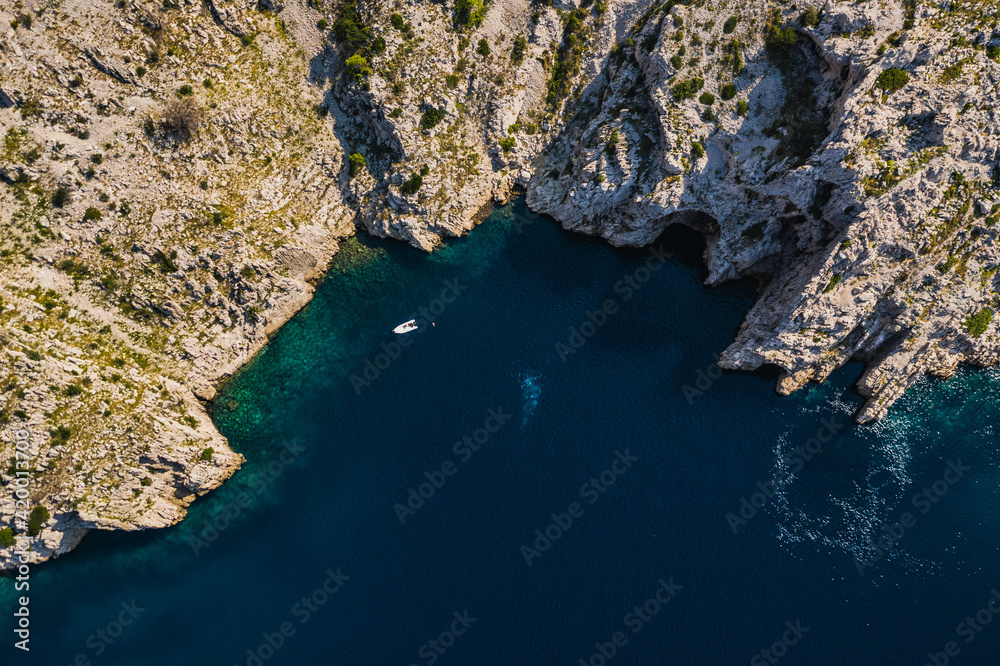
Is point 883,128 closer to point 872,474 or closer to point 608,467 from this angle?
point 872,474

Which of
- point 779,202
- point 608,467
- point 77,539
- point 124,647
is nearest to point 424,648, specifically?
point 608,467

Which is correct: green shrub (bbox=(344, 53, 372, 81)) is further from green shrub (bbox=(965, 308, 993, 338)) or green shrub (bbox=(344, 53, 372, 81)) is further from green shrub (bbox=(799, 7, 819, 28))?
green shrub (bbox=(965, 308, 993, 338))

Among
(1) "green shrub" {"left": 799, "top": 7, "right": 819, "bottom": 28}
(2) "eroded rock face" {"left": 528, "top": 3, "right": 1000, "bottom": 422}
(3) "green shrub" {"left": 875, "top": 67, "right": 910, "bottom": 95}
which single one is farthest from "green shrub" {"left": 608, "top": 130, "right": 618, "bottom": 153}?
(3) "green shrub" {"left": 875, "top": 67, "right": 910, "bottom": 95}

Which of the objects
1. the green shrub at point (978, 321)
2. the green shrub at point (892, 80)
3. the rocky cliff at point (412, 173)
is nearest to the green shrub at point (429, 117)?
the rocky cliff at point (412, 173)

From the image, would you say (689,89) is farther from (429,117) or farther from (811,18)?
(429,117)

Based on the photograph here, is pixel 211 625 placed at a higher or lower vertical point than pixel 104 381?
lower

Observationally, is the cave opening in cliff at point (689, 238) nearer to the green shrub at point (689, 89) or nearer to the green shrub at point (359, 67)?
the green shrub at point (689, 89)
